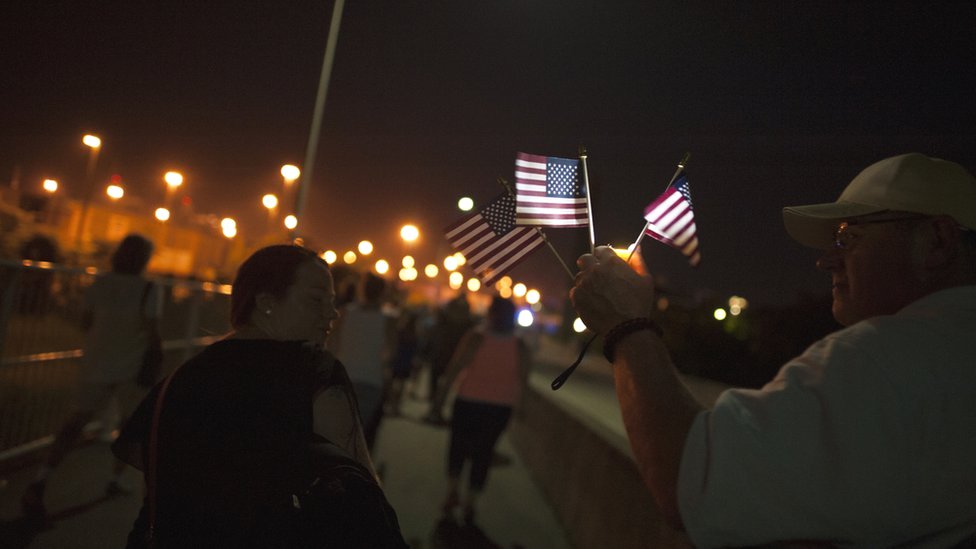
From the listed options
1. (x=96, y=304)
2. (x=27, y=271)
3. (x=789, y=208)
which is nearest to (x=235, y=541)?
(x=789, y=208)

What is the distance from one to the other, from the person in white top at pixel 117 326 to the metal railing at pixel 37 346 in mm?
405

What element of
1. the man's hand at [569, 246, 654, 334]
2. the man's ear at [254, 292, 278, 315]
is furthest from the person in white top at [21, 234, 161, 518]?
the man's hand at [569, 246, 654, 334]

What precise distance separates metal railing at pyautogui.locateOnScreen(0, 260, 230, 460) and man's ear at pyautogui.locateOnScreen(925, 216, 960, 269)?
16.4ft

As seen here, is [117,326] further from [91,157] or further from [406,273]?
[406,273]

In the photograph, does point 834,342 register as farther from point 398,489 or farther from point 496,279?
point 398,489

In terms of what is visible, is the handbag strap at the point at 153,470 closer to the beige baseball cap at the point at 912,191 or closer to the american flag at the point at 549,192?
the american flag at the point at 549,192

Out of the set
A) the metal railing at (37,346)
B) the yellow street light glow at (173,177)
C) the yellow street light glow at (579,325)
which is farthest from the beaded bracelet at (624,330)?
the yellow street light glow at (173,177)

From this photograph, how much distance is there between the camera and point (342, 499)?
1.80 m

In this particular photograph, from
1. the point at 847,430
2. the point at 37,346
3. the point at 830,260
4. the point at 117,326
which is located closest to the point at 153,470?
the point at 847,430

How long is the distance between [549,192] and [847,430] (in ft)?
4.54

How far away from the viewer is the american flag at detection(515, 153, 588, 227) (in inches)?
90.7

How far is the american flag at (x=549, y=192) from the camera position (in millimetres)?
2305

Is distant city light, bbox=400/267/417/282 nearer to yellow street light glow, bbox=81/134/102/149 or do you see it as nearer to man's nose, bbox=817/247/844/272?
yellow street light glow, bbox=81/134/102/149

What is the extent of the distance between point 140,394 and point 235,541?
25.0 feet
